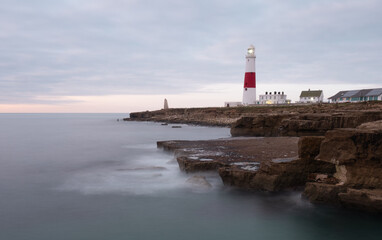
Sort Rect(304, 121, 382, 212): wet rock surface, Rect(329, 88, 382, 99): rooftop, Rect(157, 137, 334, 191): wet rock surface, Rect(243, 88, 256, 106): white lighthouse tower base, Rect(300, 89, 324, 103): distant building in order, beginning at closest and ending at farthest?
Rect(304, 121, 382, 212): wet rock surface
Rect(157, 137, 334, 191): wet rock surface
Rect(329, 88, 382, 99): rooftop
Rect(243, 88, 256, 106): white lighthouse tower base
Rect(300, 89, 324, 103): distant building

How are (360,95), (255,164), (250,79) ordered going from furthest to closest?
(360,95), (250,79), (255,164)

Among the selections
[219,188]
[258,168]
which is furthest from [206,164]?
[258,168]

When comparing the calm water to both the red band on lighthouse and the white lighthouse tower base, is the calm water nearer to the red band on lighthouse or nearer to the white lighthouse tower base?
the red band on lighthouse

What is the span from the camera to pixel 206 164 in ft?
36.1

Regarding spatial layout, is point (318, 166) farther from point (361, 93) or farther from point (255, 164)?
point (361, 93)

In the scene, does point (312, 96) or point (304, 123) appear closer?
point (304, 123)

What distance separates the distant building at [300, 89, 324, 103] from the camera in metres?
68.0

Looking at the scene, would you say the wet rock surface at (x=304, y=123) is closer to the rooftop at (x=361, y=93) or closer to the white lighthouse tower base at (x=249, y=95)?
the white lighthouse tower base at (x=249, y=95)

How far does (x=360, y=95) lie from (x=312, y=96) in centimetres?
1232

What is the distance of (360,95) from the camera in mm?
57531

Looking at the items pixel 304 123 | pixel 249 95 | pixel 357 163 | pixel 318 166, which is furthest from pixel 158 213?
pixel 249 95

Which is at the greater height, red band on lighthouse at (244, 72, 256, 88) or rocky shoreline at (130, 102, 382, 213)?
red band on lighthouse at (244, 72, 256, 88)

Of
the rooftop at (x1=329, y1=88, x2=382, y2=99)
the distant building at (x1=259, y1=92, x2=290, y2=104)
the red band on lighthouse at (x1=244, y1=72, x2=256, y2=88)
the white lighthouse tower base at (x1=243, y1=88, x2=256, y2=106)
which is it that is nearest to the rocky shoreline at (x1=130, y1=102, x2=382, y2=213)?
the red band on lighthouse at (x1=244, y1=72, x2=256, y2=88)

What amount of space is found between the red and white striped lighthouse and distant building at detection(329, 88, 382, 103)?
18.7m
